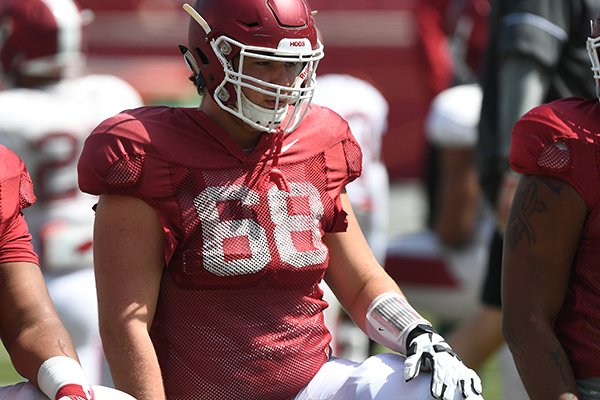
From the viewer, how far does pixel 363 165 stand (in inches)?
224

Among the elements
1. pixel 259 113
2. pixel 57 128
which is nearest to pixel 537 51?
pixel 259 113

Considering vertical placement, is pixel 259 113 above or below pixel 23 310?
above

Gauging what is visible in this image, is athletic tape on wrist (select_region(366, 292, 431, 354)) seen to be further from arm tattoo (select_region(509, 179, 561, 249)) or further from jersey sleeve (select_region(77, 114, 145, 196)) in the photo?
jersey sleeve (select_region(77, 114, 145, 196))

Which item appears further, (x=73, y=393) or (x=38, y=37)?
(x=38, y=37)

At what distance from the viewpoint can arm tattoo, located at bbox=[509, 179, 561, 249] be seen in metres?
3.12

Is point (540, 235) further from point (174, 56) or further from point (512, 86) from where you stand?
point (174, 56)

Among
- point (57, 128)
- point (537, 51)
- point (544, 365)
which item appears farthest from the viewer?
point (57, 128)

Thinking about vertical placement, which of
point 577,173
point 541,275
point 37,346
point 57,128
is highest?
point 577,173

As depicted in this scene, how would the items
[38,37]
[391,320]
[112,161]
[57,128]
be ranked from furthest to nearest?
[38,37] → [57,128] → [391,320] → [112,161]

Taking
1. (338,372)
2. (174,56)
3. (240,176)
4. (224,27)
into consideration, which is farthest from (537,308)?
(174,56)

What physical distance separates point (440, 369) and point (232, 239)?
548mm

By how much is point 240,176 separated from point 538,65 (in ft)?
5.25

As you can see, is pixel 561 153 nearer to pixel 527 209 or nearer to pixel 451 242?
pixel 527 209

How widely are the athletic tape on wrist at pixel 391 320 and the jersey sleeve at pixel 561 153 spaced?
1.50 ft
